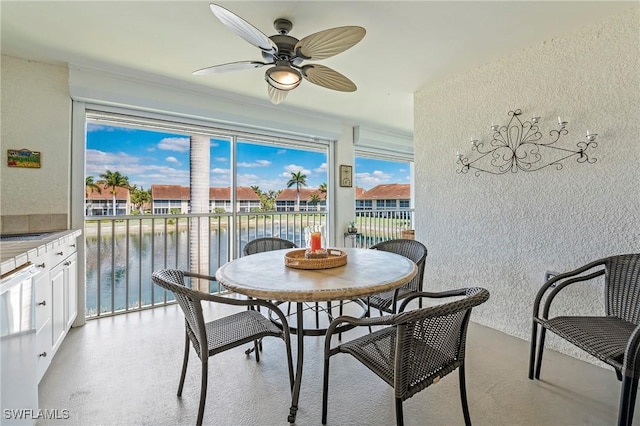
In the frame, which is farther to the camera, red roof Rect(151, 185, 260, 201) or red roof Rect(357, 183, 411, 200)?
red roof Rect(357, 183, 411, 200)

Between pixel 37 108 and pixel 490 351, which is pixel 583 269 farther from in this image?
Answer: pixel 37 108

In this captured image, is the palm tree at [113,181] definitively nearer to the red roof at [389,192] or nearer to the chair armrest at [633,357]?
the red roof at [389,192]

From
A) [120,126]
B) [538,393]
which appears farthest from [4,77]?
[538,393]

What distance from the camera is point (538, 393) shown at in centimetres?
178

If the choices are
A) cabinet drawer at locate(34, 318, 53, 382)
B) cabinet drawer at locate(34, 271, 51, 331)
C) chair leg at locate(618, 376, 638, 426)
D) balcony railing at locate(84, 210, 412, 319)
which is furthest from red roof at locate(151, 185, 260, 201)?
chair leg at locate(618, 376, 638, 426)

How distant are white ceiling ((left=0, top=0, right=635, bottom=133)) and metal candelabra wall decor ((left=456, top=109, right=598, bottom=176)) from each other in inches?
25.9

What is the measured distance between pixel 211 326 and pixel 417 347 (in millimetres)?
1208

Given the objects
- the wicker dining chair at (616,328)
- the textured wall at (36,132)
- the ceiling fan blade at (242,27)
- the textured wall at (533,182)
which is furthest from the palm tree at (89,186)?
the wicker dining chair at (616,328)

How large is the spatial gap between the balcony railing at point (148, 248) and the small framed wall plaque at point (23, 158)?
621 millimetres

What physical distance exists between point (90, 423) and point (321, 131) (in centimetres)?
372

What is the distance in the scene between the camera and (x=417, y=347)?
4.02ft

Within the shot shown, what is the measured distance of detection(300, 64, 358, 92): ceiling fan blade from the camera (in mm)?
1923

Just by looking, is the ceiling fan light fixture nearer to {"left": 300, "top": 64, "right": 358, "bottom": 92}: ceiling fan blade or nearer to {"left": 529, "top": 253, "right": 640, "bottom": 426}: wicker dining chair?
{"left": 300, "top": 64, "right": 358, "bottom": 92}: ceiling fan blade
